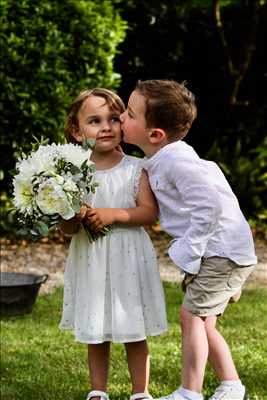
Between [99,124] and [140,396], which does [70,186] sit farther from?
[140,396]

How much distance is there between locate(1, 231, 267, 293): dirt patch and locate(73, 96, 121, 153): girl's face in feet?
11.6

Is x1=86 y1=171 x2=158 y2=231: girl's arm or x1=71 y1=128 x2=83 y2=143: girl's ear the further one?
x1=71 y1=128 x2=83 y2=143: girl's ear

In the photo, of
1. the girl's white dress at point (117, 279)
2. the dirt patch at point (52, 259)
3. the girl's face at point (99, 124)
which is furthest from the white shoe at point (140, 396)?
the dirt patch at point (52, 259)

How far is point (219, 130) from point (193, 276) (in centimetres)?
827

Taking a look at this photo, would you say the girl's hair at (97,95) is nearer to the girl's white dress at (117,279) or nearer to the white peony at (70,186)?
the girl's white dress at (117,279)

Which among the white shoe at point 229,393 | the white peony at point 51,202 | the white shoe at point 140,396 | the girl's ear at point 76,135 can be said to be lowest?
the white shoe at point 140,396

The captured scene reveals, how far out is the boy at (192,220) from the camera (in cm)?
376

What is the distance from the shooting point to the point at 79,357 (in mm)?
5395

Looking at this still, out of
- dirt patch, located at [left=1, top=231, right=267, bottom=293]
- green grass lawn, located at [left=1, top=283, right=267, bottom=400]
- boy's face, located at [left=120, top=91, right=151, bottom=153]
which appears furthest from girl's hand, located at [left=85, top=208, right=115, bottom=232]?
dirt patch, located at [left=1, top=231, right=267, bottom=293]

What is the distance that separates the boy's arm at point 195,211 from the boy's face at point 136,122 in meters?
0.26

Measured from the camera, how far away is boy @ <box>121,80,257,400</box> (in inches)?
148

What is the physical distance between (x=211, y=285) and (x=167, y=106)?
801 millimetres

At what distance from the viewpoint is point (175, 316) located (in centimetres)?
645

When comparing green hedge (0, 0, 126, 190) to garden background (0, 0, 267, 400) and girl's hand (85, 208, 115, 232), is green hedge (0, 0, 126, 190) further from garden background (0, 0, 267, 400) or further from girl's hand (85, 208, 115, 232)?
girl's hand (85, 208, 115, 232)
